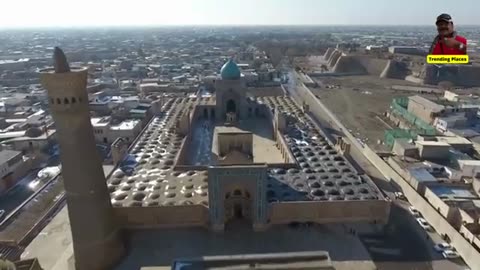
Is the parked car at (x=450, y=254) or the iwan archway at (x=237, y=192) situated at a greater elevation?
the iwan archway at (x=237, y=192)

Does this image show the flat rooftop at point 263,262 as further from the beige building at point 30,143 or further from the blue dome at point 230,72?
the beige building at point 30,143

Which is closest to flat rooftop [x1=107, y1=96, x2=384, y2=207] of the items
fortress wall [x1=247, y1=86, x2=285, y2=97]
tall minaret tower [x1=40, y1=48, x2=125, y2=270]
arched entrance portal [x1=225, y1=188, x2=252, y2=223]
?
arched entrance portal [x1=225, y1=188, x2=252, y2=223]

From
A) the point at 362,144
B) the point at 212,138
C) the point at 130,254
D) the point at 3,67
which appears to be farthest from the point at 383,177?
the point at 3,67

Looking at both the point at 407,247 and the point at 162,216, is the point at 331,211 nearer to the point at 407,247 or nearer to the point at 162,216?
the point at 407,247

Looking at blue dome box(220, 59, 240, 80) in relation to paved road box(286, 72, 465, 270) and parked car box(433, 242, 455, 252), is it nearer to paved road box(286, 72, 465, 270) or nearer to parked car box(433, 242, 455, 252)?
paved road box(286, 72, 465, 270)

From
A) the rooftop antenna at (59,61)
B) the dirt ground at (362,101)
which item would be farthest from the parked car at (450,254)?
the rooftop antenna at (59,61)

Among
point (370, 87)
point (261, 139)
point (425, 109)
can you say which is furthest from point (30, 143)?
point (370, 87)
